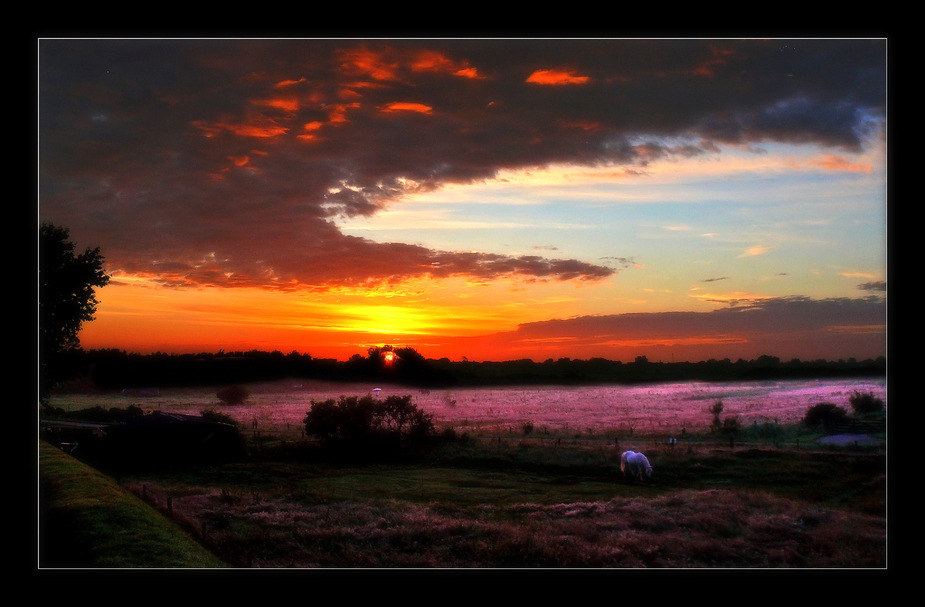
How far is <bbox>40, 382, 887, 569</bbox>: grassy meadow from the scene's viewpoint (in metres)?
12.0

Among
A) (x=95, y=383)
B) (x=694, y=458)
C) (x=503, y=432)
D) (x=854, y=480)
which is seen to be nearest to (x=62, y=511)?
(x=95, y=383)

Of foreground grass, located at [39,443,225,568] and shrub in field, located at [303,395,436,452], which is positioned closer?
foreground grass, located at [39,443,225,568]

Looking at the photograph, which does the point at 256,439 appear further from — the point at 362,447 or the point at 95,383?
the point at 95,383

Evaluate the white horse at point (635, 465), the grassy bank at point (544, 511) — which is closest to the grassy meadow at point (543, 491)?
the grassy bank at point (544, 511)

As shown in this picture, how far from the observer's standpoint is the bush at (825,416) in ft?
54.0

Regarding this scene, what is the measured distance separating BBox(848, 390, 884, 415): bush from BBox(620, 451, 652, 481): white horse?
5.77m

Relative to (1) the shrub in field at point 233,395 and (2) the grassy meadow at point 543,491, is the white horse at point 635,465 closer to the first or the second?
(2) the grassy meadow at point 543,491

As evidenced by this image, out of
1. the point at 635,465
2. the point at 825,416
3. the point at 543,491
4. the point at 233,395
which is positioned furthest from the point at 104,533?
the point at 825,416

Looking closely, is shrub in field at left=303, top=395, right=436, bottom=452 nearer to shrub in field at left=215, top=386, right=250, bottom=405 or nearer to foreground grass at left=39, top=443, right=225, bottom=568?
shrub in field at left=215, top=386, right=250, bottom=405

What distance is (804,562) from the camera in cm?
1166

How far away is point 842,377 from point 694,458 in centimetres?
470

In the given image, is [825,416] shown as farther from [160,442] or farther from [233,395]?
[160,442]

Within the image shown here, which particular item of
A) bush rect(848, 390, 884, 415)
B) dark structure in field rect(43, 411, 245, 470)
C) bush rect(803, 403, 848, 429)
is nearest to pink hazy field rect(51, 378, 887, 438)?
bush rect(803, 403, 848, 429)

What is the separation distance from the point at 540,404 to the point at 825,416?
8.34 meters
